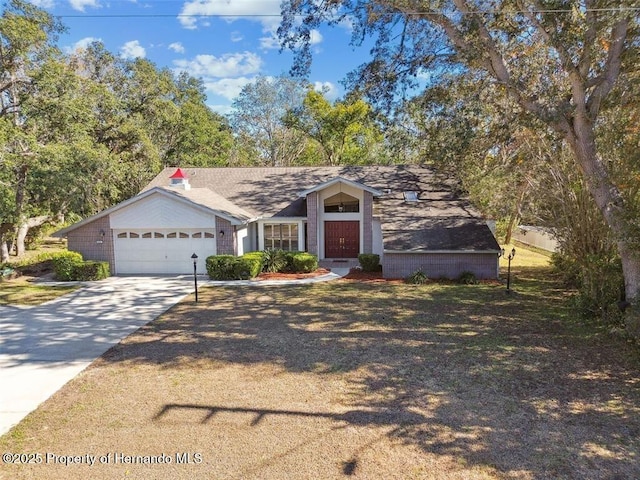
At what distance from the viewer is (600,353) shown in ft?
25.3

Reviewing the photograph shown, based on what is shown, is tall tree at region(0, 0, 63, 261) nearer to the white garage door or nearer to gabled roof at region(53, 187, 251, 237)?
gabled roof at region(53, 187, 251, 237)

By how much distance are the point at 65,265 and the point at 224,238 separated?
599 centimetres

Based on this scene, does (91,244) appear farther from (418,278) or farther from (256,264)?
(418,278)

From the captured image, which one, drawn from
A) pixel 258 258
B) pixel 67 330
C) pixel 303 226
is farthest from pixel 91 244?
pixel 303 226

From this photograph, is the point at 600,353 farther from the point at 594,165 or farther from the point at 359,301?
A: the point at 359,301

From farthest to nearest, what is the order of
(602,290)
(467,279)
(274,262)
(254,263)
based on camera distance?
1. (274,262)
2. (254,263)
3. (467,279)
4. (602,290)

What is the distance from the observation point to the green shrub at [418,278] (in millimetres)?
15102

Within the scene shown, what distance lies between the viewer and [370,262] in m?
17.1

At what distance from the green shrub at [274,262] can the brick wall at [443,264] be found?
13.8 feet

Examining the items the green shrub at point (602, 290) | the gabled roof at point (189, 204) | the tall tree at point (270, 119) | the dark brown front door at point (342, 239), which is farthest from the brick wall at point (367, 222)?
the tall tree at point (270, 119)

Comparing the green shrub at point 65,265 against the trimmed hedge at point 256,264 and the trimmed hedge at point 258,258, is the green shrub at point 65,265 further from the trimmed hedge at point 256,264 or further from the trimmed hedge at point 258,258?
the trimmed hedge at point 258,258

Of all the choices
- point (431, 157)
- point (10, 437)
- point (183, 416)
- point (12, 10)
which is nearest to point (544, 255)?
point (431, 157)

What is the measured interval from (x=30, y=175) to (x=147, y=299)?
34.6ft

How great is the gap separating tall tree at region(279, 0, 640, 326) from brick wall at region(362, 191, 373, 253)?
6914 millimetres
